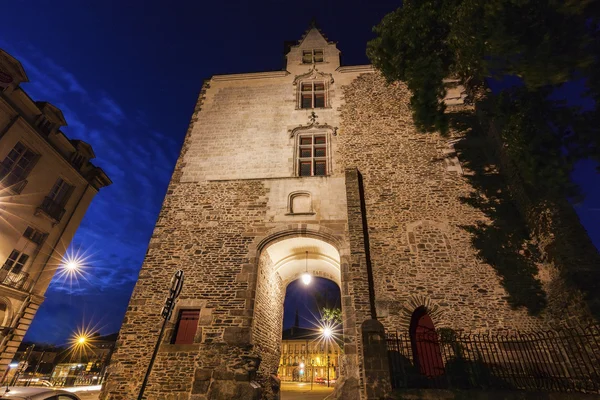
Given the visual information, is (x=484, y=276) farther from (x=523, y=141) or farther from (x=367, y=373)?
(x=367, y=373)

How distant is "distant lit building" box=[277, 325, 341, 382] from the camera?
41.9 m

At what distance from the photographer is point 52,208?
16.5 m

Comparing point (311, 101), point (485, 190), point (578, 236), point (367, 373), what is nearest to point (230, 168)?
point (311, 101)

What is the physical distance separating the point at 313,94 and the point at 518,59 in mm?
8783

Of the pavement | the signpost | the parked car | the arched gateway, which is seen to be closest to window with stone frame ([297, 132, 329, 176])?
the arched gateway

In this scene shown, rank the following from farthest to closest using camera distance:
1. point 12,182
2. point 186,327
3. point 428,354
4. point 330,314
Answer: point 330,314 < point 12,182 < point 186,327 < point 428,354

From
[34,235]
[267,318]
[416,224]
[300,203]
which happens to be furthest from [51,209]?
[416,224]

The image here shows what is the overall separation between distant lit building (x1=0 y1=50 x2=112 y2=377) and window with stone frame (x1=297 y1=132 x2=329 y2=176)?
14.2m

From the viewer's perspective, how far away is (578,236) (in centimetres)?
786

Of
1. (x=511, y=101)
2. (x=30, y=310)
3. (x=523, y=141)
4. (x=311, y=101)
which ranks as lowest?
(x=30, y=310)

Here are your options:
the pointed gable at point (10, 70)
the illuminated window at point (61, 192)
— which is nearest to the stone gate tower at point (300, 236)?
the pointed gable at point (10, 70)

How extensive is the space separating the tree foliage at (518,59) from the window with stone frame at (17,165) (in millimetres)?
17860

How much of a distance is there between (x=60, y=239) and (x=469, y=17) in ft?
71.3

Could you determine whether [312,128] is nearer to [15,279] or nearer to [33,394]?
[33,394]
